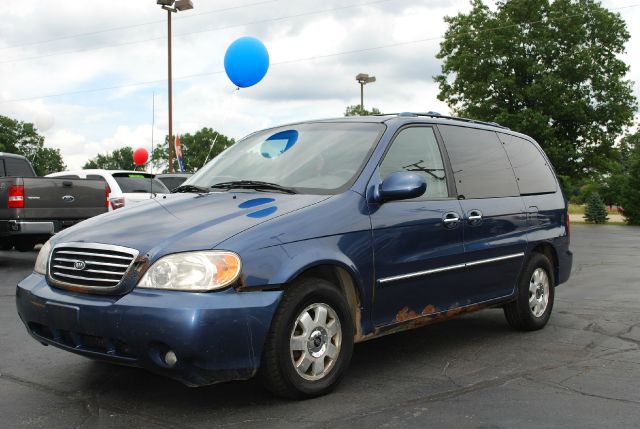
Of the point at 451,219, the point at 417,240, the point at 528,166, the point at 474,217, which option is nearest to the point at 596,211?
the point at 528,166

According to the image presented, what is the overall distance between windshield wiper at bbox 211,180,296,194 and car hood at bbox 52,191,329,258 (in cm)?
7

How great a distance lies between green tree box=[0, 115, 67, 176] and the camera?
298 ft

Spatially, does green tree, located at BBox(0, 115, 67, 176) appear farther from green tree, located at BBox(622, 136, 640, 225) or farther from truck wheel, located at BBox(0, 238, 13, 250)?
truck wheel, located at BBox(0, 238, 13, 250)

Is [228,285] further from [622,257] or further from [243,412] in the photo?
[622,257]

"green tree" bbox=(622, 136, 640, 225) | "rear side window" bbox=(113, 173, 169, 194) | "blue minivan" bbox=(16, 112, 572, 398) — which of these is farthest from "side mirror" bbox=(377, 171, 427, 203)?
"green tree" bbox=(622, 136, 640, 225)

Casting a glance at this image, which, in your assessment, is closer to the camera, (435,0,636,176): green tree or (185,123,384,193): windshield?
(185,123,384,193): windshield

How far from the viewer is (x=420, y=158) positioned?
518 cm

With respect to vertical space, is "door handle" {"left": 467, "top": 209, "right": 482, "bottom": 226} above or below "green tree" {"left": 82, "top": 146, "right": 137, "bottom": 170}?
below

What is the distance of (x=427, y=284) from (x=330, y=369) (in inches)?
41.7

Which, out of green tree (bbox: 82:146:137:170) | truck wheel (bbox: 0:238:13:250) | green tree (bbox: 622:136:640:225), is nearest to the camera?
truck wheel (bbox: 0:238:13:250)

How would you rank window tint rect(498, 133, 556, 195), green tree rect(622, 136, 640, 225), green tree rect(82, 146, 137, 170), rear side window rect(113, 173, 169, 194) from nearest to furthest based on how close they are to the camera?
window tint rect(498, 133, 556, 195), rear side window rect(113, 173, 169, 194), green tree rect(622, 136, 640, 225), green tree rect(82, 146, 137, 170)

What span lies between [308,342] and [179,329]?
2.66 feet

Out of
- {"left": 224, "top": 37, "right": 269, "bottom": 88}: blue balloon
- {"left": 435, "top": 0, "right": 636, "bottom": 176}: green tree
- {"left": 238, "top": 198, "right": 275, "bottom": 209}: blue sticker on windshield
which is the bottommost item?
{"left": 238, "top": 198, "right": 275, "bottom": 209}: blue sticker on windshield

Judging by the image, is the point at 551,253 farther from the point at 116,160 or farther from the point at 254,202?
the point at 116,160
